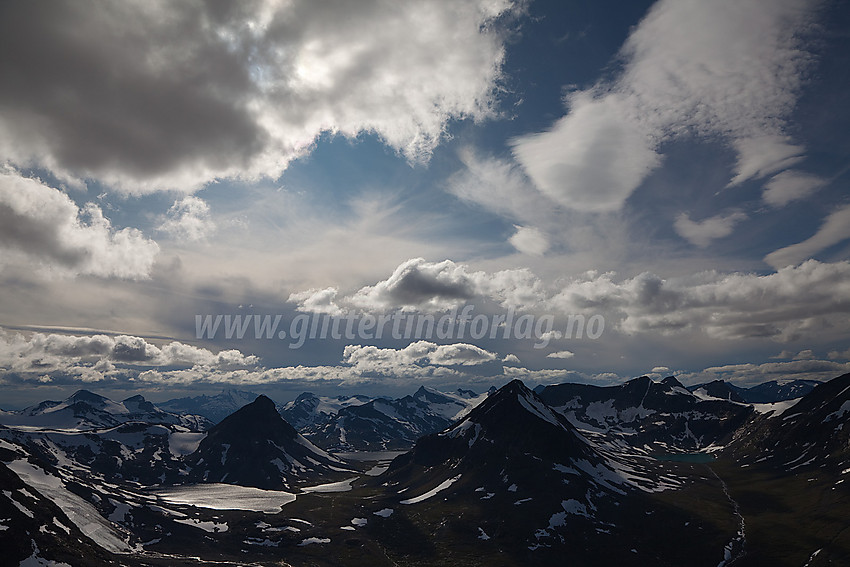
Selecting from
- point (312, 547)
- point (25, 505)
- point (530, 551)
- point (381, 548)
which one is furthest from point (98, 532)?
point (530, 551)

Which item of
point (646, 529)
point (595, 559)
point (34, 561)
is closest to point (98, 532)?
point (34, 561)

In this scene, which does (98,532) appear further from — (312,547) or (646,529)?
(646,529)

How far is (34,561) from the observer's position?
378 feet

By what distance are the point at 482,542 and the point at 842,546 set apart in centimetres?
12911

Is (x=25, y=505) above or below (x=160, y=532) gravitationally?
above

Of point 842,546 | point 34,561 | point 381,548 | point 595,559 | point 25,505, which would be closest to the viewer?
point 34,561

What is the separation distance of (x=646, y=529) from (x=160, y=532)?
214 metres

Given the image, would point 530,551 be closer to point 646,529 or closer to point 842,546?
point 646,529

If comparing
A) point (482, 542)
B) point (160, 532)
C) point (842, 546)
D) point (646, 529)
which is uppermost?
point (842, 546)

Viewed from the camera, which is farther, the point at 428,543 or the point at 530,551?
the point at 428,543

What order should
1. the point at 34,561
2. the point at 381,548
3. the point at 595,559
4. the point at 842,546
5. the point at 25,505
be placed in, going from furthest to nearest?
the point at 381,548, the point at 595,559, the point at 842,546, the point at 25,505, the point at 34,561

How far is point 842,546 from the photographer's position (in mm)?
159125

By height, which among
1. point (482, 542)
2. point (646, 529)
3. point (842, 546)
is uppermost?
point (842, 546)

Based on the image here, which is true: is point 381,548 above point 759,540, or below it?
below
